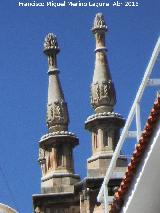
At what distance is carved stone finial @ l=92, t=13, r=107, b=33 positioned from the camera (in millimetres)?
31828

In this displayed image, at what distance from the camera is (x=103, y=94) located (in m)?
30.3

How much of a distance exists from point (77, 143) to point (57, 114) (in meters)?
1.28

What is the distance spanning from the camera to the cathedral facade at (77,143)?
29.1 meters

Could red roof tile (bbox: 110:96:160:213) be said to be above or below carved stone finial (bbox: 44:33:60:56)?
below

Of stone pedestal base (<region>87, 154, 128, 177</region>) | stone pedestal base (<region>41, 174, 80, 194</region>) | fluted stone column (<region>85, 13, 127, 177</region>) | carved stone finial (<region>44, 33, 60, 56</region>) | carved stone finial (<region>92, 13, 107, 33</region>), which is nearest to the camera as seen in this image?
stone pedestal base (<region>87, 154, 128, 177</region>)

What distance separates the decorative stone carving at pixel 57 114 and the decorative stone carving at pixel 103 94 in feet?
5.22

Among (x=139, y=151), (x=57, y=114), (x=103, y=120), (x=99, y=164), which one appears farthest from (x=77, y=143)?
(x=139, y=151)

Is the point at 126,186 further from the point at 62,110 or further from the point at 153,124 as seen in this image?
the point at 62,110

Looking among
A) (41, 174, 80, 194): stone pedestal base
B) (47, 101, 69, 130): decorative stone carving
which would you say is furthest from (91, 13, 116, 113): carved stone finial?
(41, 174, 80, 194): stone pedestal base

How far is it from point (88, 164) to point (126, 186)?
59.8ft

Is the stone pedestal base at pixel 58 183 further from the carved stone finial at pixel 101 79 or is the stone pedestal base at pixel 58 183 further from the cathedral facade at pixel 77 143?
the carved stone finial at pixel 101 79

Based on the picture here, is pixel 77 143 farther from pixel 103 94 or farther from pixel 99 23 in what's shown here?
pixel 99 23

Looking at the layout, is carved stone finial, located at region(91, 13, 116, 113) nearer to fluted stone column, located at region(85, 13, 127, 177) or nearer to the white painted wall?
fluted stone column, located at region(85, 13, 127, 177)

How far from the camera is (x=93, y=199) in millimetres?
28609
